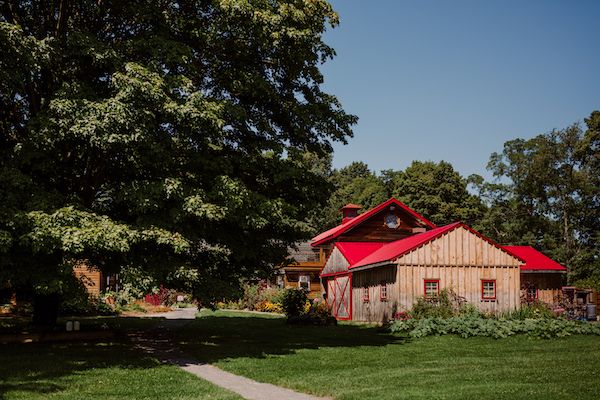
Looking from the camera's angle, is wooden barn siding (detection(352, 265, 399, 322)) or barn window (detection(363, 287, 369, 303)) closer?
wooden barn siding (detection(352, 265, 399, 322))

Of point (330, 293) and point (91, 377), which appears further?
point (330, 293)

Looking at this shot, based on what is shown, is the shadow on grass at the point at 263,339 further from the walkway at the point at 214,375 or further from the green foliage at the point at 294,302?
the green foliage at the point at 294,302

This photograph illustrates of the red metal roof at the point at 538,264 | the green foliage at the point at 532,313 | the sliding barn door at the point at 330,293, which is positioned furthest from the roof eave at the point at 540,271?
the sliding barn door at the point at 330,293

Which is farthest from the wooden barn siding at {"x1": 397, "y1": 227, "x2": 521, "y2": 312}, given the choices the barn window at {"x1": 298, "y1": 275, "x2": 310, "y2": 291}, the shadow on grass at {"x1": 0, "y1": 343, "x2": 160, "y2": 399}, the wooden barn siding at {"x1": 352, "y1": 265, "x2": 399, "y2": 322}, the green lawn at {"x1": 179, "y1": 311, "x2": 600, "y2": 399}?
the barn window at {"x1": 298, "y1": 275, "x2": 310, "y2": 291}

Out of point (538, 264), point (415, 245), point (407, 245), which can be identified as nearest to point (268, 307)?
point (407, 245)

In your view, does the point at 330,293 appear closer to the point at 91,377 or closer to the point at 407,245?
the point at 407,245

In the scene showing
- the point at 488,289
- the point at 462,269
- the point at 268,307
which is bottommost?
the point at 268,307

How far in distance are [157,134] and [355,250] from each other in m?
23.7

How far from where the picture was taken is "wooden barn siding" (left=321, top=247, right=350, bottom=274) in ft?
123

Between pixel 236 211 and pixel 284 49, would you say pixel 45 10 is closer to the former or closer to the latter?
pixel 284 49

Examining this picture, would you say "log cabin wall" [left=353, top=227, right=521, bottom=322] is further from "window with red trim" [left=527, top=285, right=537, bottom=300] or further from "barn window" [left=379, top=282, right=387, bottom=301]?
"window with red trim" [left=527, top=285, right=537, bottom=300]

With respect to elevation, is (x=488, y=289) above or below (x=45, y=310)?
above

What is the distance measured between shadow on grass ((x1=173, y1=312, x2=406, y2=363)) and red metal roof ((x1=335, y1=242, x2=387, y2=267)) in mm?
8551

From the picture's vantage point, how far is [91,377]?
13.3 meters
